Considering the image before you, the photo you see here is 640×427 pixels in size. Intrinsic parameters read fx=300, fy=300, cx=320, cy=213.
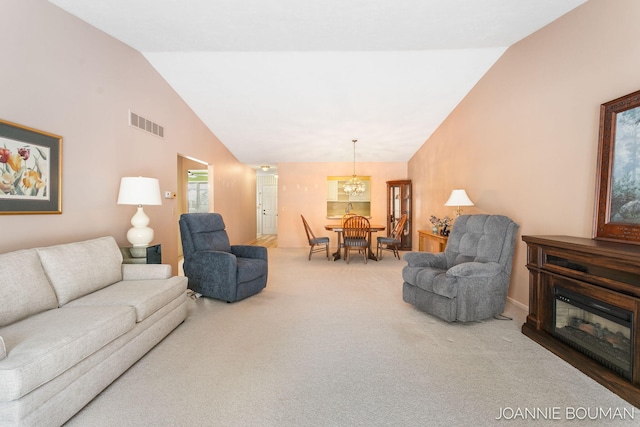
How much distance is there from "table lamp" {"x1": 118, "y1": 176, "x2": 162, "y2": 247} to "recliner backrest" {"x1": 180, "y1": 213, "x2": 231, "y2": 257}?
43 cm

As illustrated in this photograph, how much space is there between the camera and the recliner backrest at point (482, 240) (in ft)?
9.72

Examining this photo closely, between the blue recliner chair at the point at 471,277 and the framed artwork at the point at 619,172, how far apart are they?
0.72 metres

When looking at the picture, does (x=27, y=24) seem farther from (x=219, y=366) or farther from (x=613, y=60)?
(x=613, y=60)

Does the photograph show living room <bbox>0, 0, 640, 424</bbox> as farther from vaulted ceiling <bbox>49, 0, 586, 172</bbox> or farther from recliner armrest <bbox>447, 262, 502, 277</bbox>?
recliner armrest <bbox>447, 262, 502, 277</bbox>

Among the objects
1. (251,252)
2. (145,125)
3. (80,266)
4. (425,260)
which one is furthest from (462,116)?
(80,266)

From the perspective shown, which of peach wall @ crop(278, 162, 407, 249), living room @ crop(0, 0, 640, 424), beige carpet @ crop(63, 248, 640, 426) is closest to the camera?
beige carpet @ crop(63, 248, 640, 426)

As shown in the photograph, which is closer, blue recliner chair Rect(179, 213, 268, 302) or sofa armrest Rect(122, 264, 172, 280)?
sofa armrest Rect(122, 264, 172, 280)

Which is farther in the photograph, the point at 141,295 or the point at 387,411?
the point at 141,295

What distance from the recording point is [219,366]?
2.12 meters

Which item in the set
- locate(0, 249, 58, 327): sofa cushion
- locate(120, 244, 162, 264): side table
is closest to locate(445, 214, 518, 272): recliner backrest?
locate(120, 244, 162, 264): side table

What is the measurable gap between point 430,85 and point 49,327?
494 centimetres

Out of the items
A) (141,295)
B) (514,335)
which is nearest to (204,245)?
(141,295)

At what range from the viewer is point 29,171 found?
2.43 metres

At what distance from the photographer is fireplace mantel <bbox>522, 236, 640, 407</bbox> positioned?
175cm
